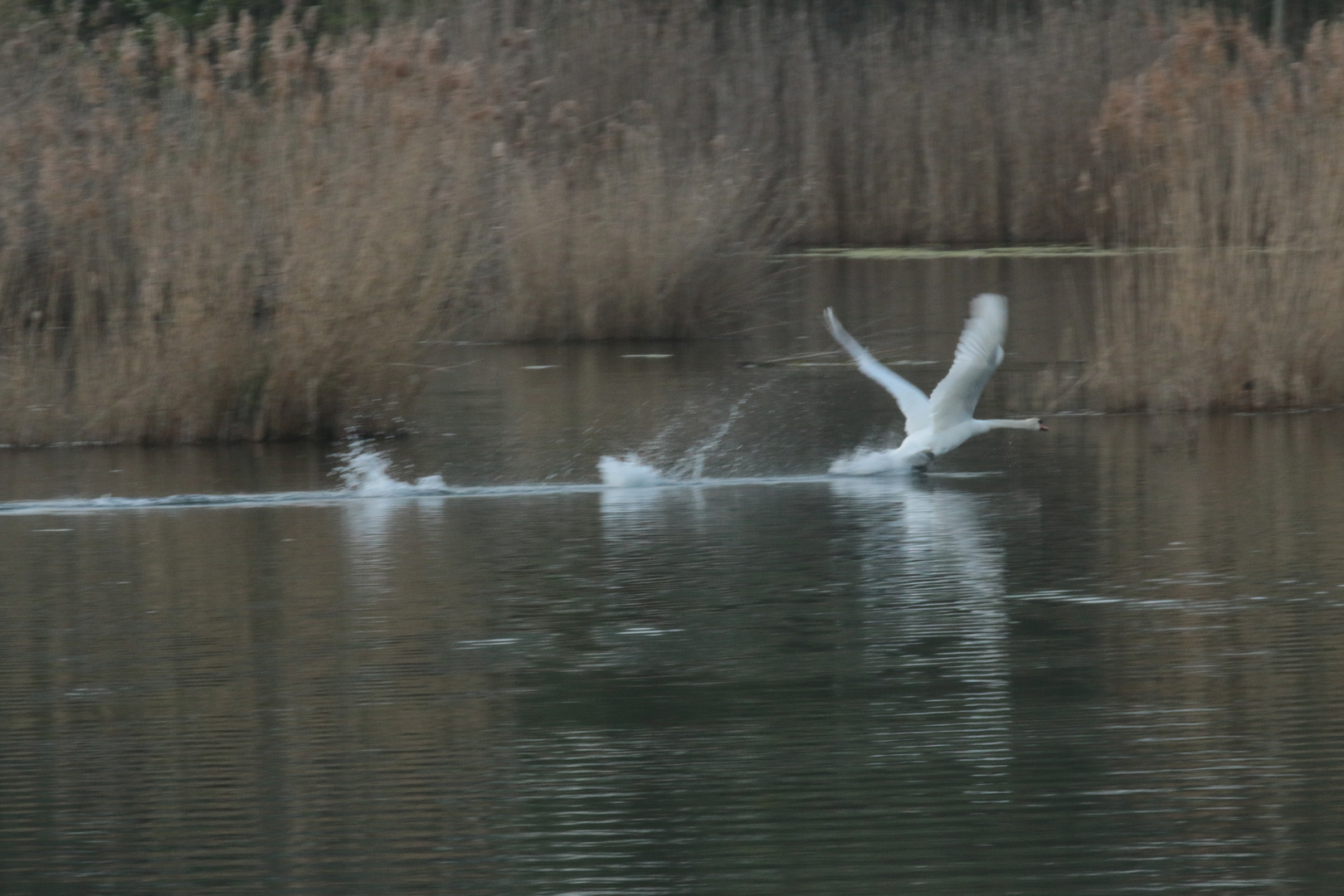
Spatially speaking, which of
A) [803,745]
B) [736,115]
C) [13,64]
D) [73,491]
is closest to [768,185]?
[736,115]

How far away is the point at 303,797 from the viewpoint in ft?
15.5

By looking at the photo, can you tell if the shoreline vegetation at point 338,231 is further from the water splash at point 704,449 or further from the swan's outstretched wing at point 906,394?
the swan's outstretched wing at point 906,394

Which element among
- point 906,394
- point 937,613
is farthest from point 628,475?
point 937,613

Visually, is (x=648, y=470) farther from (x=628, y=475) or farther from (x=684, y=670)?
(x=684, y=670)

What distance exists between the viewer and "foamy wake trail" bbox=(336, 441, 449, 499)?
966 centimetres

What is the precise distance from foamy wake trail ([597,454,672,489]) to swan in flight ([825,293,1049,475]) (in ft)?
2.65

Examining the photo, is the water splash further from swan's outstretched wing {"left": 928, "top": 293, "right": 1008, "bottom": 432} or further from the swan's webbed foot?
swan's outstretched wing {"left": 928, "top": 293, "right": 1008, "bottom": 432}

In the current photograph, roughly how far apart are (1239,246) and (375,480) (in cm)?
438

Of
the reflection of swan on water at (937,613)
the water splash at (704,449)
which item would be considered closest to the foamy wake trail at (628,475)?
the water splash at (704,449)

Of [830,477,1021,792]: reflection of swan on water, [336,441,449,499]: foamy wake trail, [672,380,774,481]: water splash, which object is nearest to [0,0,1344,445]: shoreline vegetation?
[336,441,449,499]: foamy wake trail

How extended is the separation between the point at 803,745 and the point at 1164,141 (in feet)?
24.4

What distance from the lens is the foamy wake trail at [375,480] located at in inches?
380

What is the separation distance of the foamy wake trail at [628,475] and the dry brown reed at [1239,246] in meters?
2.69

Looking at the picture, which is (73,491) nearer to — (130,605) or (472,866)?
(130,605)
